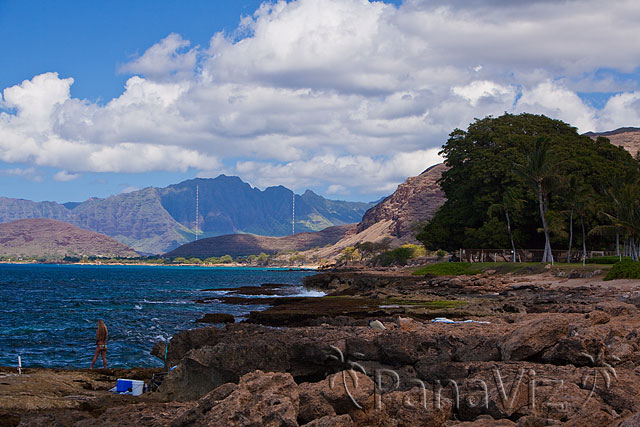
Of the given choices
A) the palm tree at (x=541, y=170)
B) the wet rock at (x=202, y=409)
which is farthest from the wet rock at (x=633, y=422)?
the palm tree at (x=541, y=170)

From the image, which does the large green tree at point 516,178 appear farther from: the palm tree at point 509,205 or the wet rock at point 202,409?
the wet rock at point 202,409

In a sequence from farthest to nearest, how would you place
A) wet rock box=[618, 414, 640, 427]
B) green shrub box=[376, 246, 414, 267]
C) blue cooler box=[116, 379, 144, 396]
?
green shrub box=[376, 246, 414, 267] < blue cooler box=[116, 379, 144, 396] < wet rock box=[618, 414, 640, 427]

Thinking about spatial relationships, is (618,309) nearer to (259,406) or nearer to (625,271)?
(259,406)

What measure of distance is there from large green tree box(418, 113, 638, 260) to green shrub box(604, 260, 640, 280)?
17.9 m

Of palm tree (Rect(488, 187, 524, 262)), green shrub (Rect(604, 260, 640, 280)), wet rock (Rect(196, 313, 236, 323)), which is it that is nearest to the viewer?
wet rock (Rect(196, 313, 236, 323))

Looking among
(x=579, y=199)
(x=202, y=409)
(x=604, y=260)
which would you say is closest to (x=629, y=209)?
(x=579, y=199)

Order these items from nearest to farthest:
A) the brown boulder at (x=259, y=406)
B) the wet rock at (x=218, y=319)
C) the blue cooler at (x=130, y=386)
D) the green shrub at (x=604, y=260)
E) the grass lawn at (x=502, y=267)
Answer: the brown boulder at (x=259, y=406)
the blue cooler at (x=130, y=386)
the wet rock at (x=218, y=319)
the grass lawn at (x=502, y=267)
the green shrub at (x=604, y=260)

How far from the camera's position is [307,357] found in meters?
13.2

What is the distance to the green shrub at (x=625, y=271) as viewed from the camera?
40.7 m

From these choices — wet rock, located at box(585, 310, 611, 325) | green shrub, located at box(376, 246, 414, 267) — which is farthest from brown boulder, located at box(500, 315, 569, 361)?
green shrub, located at box(376, 246, 414, 267)

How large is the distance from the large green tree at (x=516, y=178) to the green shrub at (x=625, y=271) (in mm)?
17936

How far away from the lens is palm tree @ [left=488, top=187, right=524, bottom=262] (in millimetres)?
64688

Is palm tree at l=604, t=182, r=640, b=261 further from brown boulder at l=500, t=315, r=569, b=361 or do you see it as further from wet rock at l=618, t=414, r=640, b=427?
wet rock at l=618, t=414, r=640, b=427

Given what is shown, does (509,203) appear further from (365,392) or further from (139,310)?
(365,392)
